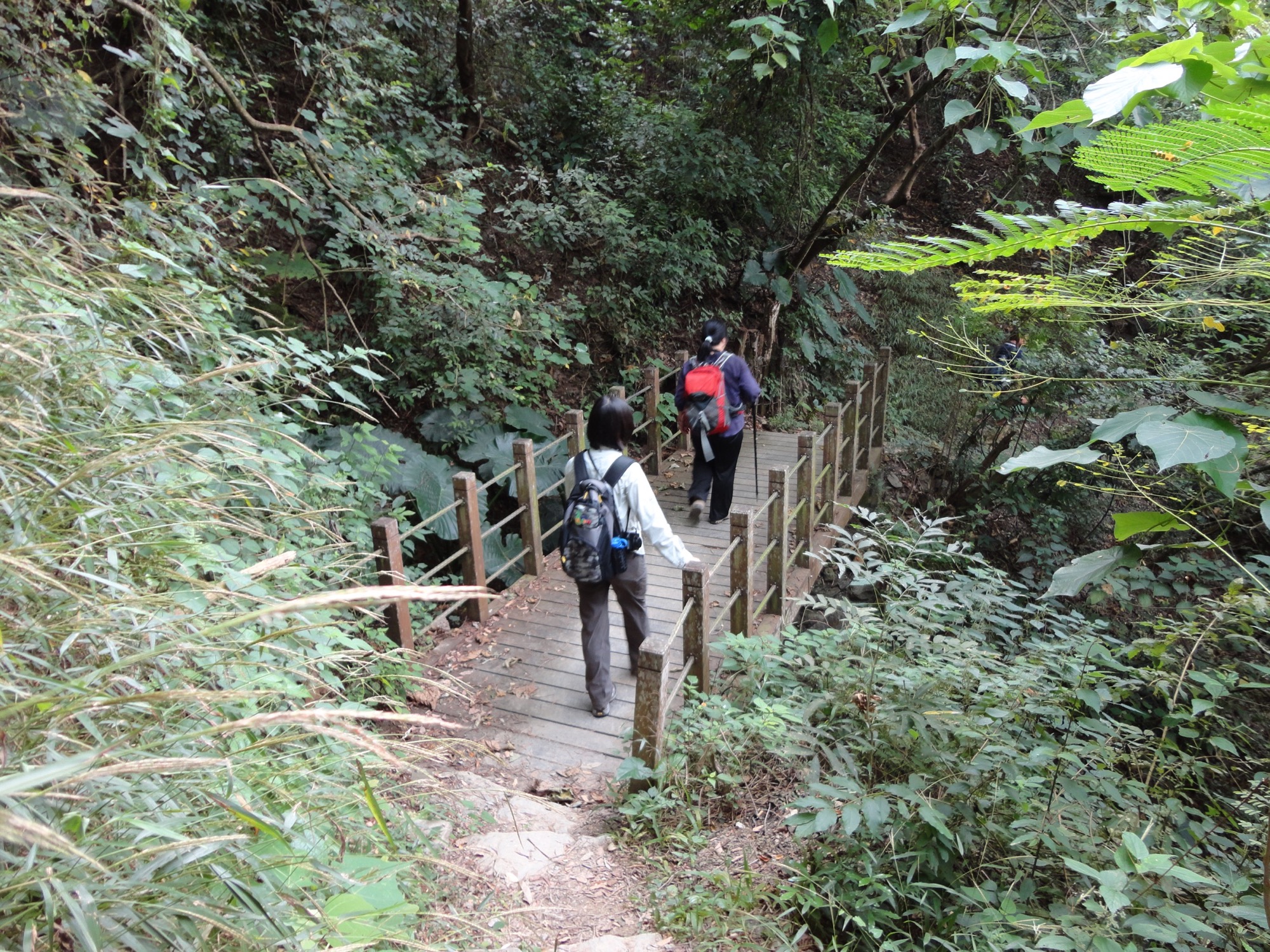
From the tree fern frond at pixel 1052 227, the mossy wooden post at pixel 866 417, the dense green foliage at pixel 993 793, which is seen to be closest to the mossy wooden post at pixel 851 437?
the mossy wooden post at pixel 866 417

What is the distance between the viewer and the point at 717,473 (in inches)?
248

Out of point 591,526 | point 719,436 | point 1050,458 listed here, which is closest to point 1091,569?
point 1050,458

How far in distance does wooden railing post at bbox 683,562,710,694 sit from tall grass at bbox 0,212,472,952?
6.45 ft

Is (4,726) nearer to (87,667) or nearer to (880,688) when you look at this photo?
(87,667)

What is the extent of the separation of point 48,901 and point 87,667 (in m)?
0.57

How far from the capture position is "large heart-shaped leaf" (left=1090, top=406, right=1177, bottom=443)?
1.21 m

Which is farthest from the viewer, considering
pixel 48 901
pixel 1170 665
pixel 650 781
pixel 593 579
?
pixel 593 579

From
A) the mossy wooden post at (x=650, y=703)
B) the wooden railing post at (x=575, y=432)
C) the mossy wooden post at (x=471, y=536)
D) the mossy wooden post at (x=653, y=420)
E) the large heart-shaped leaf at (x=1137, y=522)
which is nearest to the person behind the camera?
the large heart-shaped leaf at (x=1137, y=522)

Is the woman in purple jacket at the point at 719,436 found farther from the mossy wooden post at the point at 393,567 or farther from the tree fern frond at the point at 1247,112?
the tree fern frond at the point at 1247,112

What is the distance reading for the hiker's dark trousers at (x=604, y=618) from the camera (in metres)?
4.11

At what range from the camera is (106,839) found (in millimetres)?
1165

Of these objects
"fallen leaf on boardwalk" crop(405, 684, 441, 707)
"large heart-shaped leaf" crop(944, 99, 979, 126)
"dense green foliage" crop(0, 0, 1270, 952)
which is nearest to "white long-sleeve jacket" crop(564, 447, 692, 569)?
"dense green foliage" crop(0, 0, 1270, 952)

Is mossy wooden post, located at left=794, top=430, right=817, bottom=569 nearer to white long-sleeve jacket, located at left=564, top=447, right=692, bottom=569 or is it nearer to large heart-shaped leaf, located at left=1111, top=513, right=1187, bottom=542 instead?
white long-sleeve jacket, located at left=564, top=447, right=692, bottom=569

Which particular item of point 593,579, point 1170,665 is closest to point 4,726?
point 593,579
